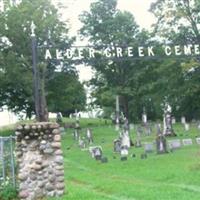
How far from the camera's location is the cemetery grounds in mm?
16516

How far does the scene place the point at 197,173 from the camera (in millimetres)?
20453

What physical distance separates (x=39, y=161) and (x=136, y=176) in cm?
504

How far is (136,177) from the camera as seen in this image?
21.2 m

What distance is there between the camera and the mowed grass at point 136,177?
16.5 metres

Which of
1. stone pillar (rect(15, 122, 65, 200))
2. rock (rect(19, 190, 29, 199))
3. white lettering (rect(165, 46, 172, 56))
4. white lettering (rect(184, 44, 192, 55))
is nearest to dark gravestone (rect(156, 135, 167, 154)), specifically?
white lettering (rect(165, 46, 172, 56))

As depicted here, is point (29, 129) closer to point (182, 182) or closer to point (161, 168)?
point (182, 182)

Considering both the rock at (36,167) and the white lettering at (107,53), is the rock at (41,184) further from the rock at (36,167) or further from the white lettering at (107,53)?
the white lettering at (107,53)

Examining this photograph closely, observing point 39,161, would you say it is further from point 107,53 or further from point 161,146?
point 161,146

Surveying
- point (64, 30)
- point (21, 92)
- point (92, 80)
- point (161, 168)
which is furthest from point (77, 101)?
point (161, 168)

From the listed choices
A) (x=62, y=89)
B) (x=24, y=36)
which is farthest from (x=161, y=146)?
(x=62, y=89)

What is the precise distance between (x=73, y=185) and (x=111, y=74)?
45.9 m

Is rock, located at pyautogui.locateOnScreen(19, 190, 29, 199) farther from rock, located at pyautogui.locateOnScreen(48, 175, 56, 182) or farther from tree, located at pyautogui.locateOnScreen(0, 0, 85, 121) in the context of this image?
tree, located at pyautogui.locateOnScreen(0, 0, 85, 121)

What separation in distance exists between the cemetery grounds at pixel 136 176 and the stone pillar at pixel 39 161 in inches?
23.0

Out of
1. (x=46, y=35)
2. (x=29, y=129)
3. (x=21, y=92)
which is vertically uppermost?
(x=46, y=35)
